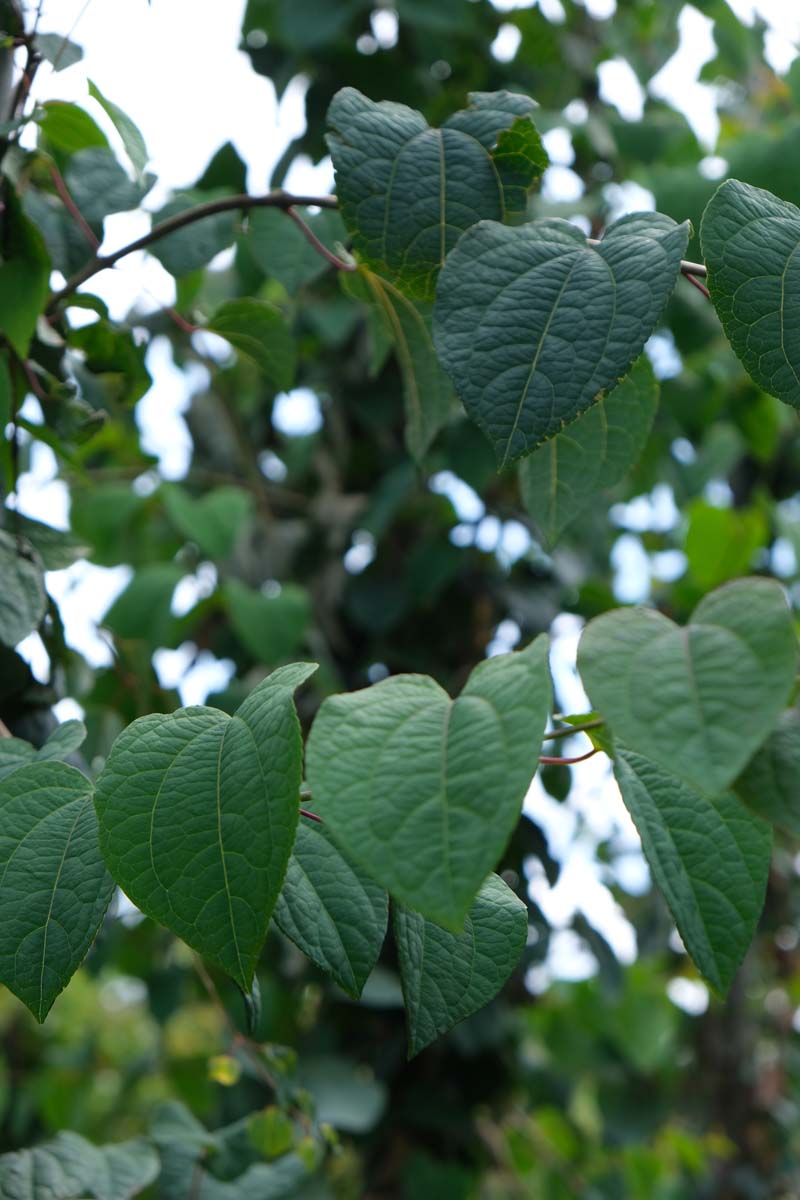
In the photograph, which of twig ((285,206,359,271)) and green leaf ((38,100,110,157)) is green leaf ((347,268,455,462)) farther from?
green leaf ((38,100,110,157))

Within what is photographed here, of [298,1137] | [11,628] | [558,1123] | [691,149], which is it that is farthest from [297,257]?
[558,1123]

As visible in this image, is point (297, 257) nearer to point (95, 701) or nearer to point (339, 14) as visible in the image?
point (95, 701)

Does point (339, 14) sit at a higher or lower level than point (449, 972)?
higher

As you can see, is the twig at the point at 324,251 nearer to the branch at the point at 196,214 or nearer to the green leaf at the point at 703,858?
the branch at the point at 196,214

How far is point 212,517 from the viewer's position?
141cm

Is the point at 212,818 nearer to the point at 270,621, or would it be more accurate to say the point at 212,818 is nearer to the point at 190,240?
the point at 190,240

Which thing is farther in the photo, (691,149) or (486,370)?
(691,149)

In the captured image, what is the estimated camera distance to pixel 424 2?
1.41 m

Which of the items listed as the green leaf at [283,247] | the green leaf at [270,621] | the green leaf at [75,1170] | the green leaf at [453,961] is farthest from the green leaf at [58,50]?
the green leaf at [270,621]

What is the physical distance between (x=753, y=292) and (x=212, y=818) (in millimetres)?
286

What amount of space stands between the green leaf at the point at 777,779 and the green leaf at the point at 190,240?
1.70ft

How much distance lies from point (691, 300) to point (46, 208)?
0.92 metres

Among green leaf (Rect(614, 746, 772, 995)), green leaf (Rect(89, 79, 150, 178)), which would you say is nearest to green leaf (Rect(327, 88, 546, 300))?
green leaf (Rect(89, 79, 150, 178))

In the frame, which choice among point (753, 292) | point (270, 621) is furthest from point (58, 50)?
point (270, 621)
